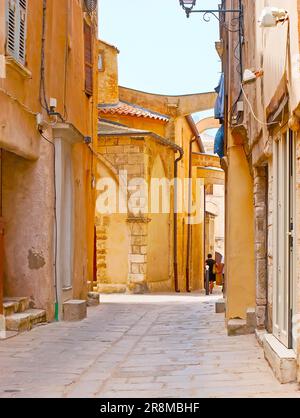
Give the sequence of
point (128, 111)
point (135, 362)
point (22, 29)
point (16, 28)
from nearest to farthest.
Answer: point (135, 362) < point (16, 28) < point (22, 29) < point (128, 111)

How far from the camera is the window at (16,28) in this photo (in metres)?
10.9

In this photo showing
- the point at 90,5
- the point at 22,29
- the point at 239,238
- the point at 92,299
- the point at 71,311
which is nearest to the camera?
the point at 22,29

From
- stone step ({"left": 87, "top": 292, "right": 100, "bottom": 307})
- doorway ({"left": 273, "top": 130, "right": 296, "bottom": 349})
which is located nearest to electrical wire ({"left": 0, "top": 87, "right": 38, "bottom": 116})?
doorway ({"left": 273, "top": 130, "right": 296, "bottom": 349})

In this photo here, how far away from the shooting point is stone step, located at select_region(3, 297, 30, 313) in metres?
11.4

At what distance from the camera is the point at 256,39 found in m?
9.58

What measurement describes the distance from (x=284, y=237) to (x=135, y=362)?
225 cm

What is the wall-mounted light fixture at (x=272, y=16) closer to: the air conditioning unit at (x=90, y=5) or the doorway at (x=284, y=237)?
the doorway at (x=284, y=237)

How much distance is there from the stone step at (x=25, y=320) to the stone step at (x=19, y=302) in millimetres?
87

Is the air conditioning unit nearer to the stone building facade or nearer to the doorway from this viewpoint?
the stone building facade

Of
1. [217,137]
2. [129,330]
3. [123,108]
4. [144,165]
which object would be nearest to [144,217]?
[144,165]

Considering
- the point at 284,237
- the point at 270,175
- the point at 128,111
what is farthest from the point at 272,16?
the point at 128,111

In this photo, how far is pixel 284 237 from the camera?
7.54 meters

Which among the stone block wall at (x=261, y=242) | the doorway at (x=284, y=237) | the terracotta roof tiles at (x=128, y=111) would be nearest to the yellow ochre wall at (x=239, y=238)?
the stone block wall at (x=261, y=242)

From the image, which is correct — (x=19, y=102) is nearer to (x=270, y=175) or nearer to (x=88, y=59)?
(x=270, y=175)
